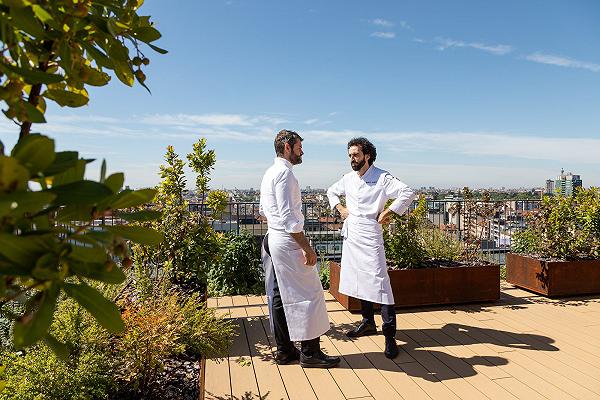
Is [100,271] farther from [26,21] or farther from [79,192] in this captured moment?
[26,21]

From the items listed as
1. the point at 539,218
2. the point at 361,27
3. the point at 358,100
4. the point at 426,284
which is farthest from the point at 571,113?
the point at 426,284

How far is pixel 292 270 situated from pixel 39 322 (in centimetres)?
252

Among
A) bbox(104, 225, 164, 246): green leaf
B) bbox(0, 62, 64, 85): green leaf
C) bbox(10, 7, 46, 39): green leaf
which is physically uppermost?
bbox(10, 7, 46, 39): green leaf

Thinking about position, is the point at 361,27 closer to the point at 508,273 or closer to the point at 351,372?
the point at 508,273

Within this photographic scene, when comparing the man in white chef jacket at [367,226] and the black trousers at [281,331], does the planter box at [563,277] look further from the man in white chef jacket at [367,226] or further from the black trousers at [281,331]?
the black trousers at [281,331]

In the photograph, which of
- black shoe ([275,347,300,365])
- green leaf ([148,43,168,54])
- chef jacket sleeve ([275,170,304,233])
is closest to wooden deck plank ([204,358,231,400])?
black shoe ([275,347,300,365])

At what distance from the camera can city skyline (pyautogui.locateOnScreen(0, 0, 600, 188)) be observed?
15.9 feet

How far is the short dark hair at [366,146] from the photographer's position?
364 cm

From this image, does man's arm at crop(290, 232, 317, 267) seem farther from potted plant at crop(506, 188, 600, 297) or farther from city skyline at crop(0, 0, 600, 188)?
potted plant at crop(506, 188, 600, 297)

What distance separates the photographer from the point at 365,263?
352cm

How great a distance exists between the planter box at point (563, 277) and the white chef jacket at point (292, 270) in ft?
11.0

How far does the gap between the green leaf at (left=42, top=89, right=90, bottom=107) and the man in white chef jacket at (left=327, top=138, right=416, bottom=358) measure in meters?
2.97

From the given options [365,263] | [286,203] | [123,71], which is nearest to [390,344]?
[365,263]

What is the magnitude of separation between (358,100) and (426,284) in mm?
9571
